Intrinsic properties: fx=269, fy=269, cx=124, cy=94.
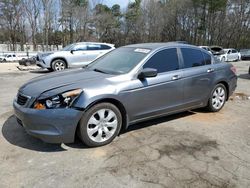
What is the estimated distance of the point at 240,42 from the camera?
45.8m

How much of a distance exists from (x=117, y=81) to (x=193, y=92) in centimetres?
173

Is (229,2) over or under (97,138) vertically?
over

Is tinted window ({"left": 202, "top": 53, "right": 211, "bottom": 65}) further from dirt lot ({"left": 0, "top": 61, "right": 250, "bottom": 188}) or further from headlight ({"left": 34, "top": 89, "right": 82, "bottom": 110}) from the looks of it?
headlight ({"left": 34, "top": 89, "right": 82, "bottom": 110})

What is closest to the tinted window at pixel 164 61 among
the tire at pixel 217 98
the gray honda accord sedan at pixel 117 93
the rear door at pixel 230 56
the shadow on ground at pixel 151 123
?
the gray honda accord sedan at pixel 117 93

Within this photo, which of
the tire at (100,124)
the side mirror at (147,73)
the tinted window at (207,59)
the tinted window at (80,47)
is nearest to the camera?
the tire at (100,124)

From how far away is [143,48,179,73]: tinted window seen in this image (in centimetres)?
452

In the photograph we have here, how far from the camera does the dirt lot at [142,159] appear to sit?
3055 millimetres

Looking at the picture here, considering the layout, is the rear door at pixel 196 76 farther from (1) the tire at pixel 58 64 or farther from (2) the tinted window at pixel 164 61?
(1) the tire at pixel 58 64

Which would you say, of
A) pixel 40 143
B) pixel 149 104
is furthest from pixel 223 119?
pixel 40 143

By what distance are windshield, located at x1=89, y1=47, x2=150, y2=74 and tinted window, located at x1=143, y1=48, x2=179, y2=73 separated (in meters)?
0.17

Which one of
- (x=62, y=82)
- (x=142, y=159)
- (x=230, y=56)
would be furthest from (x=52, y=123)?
(x=230, y=56)

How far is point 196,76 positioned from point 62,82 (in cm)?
252

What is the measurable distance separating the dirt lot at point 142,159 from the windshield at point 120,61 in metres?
1.09

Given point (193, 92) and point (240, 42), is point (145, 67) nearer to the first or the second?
point (193, 92)
